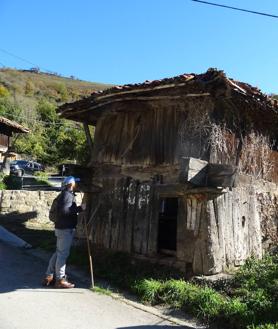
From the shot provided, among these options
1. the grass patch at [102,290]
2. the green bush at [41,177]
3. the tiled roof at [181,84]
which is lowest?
the grass patch at [102,290]

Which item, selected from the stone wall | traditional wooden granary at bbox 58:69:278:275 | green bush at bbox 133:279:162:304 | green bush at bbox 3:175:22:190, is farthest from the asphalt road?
green bush at bbox 3:175:22:190

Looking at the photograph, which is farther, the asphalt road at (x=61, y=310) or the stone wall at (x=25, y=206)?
the stone wall at (x=25, y=206)

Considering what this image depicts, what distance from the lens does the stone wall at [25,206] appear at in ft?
50.1

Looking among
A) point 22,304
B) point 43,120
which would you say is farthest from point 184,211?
point 43,120

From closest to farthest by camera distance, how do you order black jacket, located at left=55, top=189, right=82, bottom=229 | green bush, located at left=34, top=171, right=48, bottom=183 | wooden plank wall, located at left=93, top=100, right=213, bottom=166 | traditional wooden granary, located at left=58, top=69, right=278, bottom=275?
black jacket, located at left=55, top=189, right=82, bottom=229 → traditional wooden granary, located at left=58, top=69, right=278, bottom=275 → wooden plank wall, located at left=93, top=100, right=213, bottom=166 → green bush, located at left=34, top=171, right=48, bottom=183

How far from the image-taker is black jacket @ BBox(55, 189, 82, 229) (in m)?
7.75

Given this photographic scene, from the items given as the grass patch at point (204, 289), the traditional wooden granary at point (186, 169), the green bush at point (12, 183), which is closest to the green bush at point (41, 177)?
the green bush at point (12, 183)

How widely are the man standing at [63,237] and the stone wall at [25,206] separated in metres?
7.54

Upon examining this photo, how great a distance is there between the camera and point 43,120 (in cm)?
5053

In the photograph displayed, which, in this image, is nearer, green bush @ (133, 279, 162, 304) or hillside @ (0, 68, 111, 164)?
green bush @ (133, 279, 162, 304)

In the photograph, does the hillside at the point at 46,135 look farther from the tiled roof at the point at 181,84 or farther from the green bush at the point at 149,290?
the green bush at the point at 149,290

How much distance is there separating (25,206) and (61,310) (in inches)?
382

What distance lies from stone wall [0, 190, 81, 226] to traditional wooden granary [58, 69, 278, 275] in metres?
5.35

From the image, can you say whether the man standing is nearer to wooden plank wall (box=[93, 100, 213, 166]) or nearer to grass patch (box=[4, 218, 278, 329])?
grass patch (box=[4, 218, 278, 329])
